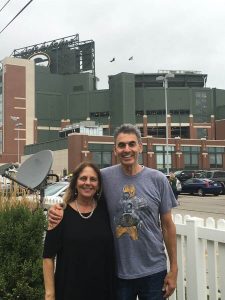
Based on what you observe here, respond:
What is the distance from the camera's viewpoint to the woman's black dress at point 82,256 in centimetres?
321

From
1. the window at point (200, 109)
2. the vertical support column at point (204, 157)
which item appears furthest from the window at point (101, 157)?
the window at point (200, 109)

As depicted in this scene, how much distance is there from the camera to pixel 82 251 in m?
3.21

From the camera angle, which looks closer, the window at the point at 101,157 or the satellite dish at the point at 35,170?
the satellite dish at the point at 35,170

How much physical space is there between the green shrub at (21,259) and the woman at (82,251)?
1.63 m

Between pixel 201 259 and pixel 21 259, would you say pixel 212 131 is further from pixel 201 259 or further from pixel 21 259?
pixel 201 259

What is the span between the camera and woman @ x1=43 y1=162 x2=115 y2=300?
321cm

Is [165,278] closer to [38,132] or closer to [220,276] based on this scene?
[220,276]

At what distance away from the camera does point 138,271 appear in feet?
11.0

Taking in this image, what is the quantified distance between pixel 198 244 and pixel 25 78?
295 ft

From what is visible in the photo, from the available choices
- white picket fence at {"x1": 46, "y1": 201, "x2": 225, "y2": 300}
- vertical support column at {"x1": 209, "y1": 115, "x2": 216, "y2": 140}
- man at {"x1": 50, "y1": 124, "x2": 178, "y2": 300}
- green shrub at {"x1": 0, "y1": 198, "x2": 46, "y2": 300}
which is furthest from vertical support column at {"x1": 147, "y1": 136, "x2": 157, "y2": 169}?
man at {"x1": 50, "y1": 124, "x2": 178, "y2": 300}

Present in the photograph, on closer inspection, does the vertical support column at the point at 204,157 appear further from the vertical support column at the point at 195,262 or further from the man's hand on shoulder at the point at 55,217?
the man's hand on shoulder at the point at 55,217

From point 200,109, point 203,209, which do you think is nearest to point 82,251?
point 203,209

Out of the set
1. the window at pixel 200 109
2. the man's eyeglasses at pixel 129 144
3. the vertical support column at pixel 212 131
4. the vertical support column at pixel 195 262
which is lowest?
the vertical support column at pixel 195 262

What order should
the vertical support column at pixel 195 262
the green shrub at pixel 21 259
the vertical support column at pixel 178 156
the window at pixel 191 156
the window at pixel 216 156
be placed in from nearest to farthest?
the vertical support column at pixel 195 262 → the green shrub at pixel 21 259 → the vertical support column at pixel 178 156 → the window at pixel 191 156 → the window at pixel 216 156
